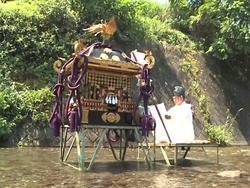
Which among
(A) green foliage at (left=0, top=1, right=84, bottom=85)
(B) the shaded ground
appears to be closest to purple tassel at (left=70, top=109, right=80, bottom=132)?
(B) the shaded ground

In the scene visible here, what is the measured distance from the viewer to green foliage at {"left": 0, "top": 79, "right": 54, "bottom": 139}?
34.0ft

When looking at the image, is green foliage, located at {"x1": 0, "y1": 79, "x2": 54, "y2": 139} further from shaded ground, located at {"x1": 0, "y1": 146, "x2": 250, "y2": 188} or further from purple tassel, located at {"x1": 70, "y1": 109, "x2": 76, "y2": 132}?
purple tassel, located at {"x1": 70, "y1": 109, "x2": 76, "y2": 132}

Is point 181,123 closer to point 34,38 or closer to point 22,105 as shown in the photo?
point 22,105

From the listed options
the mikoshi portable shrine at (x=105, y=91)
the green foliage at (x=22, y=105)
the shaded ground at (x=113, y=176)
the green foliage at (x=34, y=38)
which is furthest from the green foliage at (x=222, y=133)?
the mikoshi portable shrine at (x=105, y=91)

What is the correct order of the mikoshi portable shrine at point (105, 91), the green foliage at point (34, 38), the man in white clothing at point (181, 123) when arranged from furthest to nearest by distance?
1. the green foliage at point (34, 38)
2. the man in white clothing at point (181, 123)
3. the mikoshi portable shrine at point (105, 91)

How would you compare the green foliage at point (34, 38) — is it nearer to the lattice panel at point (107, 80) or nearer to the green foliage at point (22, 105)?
the green foliage at point (22, 105)

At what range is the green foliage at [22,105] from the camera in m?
10.4

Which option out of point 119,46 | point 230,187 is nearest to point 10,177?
point 230,187

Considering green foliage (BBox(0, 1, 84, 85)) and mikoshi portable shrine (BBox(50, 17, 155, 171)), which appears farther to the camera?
green foliage (BBox(0, 1, 84, 85))

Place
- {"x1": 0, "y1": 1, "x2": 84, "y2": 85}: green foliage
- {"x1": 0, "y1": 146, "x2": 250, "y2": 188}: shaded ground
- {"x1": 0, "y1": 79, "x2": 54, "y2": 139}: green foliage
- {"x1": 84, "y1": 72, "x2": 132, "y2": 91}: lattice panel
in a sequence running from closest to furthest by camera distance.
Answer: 1. {"x1": 0, "y1": 146, "x2": 250, "y2": 188}: shaded ground
2. {"x1": 84, "y1": 72, "x2": 132, "y2": 91}: lattice panel
3. {"x1": 0, "y1": 79, "x2": 54, "y2": 139}: green foliage
4. {"x1": 0, "y1": 1, "x2": 84, "y2": 85}: green foliage

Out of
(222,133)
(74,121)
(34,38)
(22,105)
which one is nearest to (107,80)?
(74,121)

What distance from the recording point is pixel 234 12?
14688mm

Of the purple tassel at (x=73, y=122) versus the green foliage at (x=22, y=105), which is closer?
the purple tassel at (x=73, y=122)

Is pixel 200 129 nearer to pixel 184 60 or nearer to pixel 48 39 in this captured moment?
pixel 184 60
